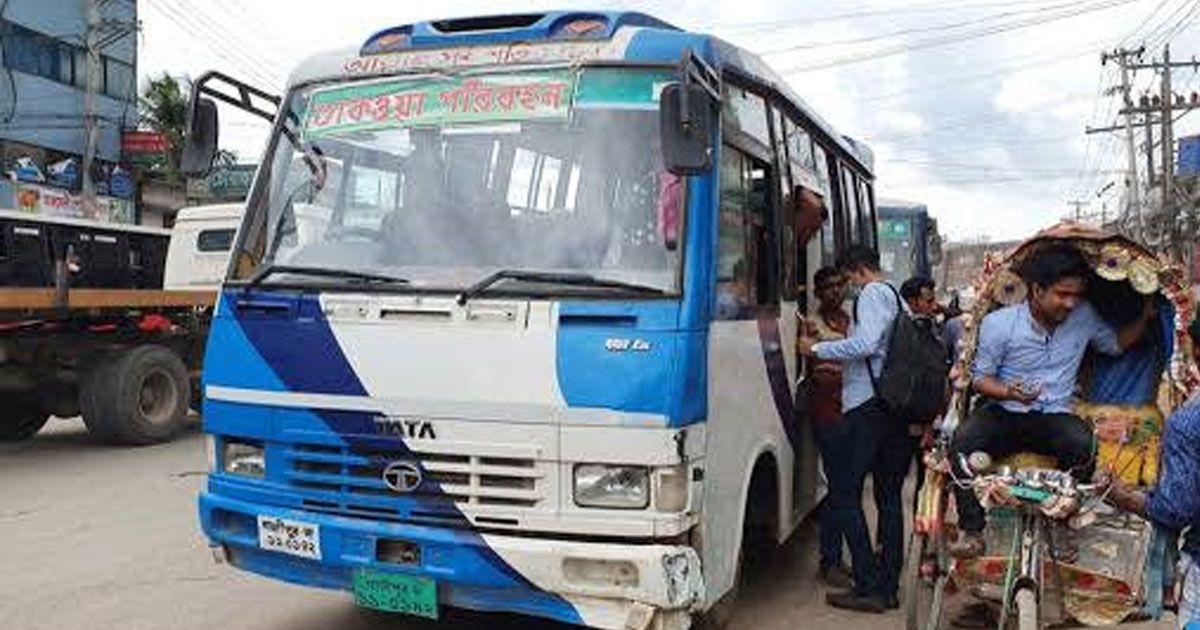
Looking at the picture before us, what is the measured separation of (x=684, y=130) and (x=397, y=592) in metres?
1.89

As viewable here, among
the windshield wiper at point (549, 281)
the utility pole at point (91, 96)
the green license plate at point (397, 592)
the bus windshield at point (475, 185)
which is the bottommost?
the green license plate at point (397, 592)

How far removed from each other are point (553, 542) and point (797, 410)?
7.20 feet

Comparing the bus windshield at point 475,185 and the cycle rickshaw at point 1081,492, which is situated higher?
the bus windshield at point 475,185

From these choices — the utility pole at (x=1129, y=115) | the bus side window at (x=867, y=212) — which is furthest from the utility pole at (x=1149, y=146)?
the bus side window at (x=867, y=212)

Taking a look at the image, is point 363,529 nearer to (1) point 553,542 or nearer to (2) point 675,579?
(1) point 553,542

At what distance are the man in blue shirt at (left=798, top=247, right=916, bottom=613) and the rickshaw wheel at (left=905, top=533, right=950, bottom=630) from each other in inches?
23.8

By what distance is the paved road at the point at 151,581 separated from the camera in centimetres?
525

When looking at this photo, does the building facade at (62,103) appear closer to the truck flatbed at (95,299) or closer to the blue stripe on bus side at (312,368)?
the truck flatbed at (95,299)

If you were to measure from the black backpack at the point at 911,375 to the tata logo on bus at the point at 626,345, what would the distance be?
1.65 meters

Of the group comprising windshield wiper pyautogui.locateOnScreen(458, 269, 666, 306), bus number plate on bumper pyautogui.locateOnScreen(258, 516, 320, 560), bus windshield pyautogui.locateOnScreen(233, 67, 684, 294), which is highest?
bus windshield pyautogui.locateOnScreen(233, 67, 684, 294)

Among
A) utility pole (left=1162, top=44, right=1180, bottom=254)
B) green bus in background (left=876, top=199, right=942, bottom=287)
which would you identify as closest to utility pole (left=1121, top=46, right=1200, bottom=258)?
utility pole (left=1162, top=44, right=1180, bottom=254)

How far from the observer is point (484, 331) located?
163 inches

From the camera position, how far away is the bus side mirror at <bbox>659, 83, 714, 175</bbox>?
4.03 metres

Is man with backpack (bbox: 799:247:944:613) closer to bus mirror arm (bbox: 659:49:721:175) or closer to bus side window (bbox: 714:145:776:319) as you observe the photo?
bus side window (bbox: 714:145:776:319)
